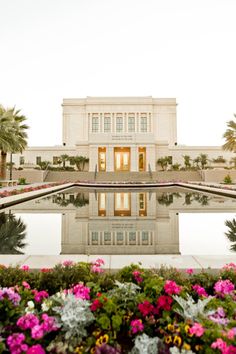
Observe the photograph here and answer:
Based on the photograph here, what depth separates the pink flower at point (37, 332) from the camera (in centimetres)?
227

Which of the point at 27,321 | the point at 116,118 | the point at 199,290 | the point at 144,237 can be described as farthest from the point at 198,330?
the point at 116,118

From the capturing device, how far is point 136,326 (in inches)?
95.6

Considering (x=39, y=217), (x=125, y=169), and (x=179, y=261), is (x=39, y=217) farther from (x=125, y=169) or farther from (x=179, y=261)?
(x=125, y=169)

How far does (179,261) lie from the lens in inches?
180

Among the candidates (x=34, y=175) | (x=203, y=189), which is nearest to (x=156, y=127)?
(x=34, y=175)

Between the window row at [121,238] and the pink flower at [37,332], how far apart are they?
151 inches

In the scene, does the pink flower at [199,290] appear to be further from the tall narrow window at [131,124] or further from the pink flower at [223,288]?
the tall narrow window at [131,124]

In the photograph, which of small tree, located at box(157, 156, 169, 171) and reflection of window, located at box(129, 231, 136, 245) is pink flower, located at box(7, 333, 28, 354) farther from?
small tree, located at box(157, 156, 169, 171)

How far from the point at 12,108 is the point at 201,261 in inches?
1040

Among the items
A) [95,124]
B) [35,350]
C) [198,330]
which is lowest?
[35,350]

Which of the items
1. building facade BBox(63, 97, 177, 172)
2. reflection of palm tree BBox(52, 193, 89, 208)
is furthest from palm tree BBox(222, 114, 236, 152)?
reflection of palm tree BBox(52, 193, 89, 208)

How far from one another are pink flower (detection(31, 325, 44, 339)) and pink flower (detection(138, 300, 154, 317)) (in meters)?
0.82

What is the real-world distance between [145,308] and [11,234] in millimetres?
5258

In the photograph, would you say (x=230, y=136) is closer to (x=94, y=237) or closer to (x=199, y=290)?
(x=94, y=237)
